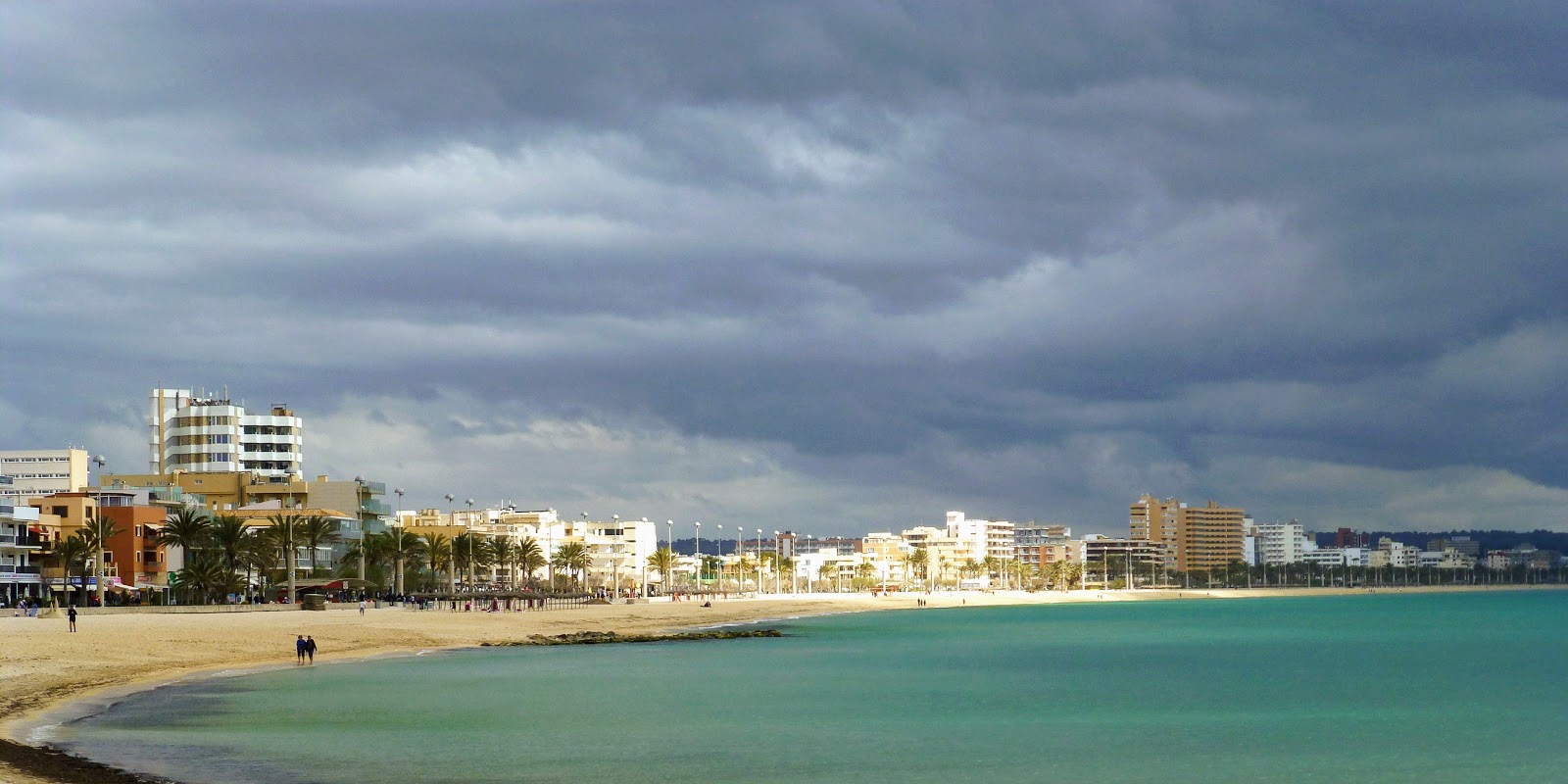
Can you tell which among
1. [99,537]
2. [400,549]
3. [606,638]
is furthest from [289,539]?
[606,638]

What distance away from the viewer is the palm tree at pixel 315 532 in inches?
4707

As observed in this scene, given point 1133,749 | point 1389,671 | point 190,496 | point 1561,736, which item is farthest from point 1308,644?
point 190,496

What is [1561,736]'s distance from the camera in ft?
146

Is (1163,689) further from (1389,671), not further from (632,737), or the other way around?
(632,737)

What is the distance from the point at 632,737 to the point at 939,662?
1576 inches

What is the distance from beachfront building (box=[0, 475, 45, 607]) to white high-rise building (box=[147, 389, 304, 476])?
70.0 m

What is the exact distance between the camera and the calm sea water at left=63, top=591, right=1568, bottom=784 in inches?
1382

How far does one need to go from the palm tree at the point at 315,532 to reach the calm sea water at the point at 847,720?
42.3m

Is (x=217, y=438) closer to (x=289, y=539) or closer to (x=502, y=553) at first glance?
(x=502, y=553)

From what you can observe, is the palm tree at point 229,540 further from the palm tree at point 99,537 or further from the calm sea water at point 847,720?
the calm sea water at point 847,720

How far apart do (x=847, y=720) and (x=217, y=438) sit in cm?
14908

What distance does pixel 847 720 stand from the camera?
1852 inches

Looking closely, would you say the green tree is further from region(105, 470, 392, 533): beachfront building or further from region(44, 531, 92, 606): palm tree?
region(44, 531, 92, 606): palm tree

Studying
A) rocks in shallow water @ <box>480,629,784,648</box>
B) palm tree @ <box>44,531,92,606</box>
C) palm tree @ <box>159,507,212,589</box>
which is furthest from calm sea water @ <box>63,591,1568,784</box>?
palm tree @ <box>159,507,212,589</box>
